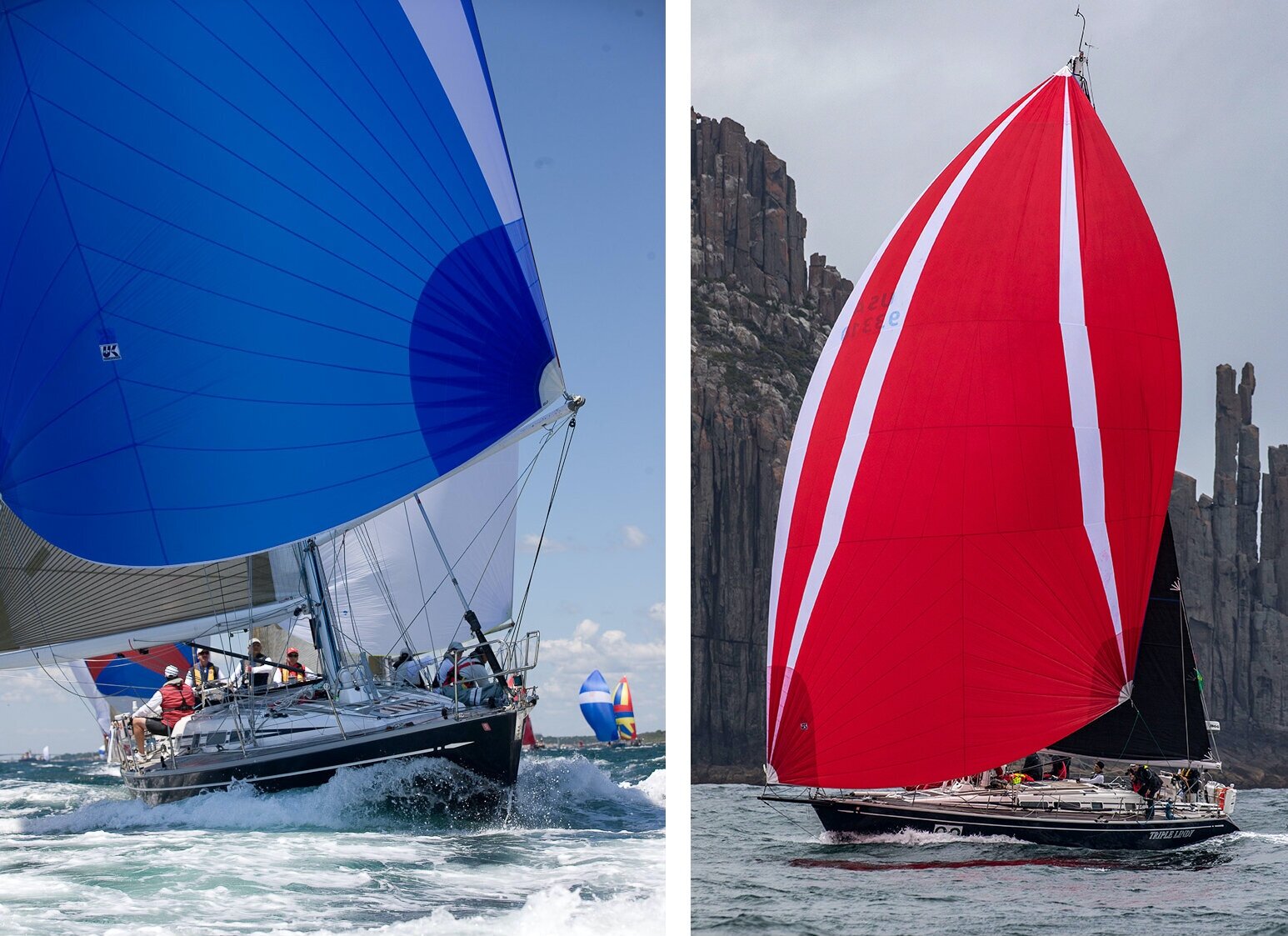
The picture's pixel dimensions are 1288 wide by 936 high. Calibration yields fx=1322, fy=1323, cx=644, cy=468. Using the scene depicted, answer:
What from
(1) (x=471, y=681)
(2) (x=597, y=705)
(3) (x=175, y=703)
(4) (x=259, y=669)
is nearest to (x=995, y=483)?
(2) (x=597, y=705)

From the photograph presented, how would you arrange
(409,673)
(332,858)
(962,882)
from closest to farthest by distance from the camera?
(332,858)
(962,882)
(409,673)

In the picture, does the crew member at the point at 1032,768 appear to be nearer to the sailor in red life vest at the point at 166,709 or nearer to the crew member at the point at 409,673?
the crew member at the point at 409,673

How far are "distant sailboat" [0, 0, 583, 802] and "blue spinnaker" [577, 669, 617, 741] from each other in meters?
1.10

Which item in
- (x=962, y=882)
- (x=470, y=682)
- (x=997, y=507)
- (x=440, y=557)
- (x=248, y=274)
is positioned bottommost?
(x=962, y=882)

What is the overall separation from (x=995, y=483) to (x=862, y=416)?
0.48 metres

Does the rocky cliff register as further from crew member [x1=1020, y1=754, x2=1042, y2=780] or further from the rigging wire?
crew member [x1=1020, y1=754, x2=1042, y2=780]

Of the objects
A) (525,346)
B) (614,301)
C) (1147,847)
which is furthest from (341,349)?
(1147,847)

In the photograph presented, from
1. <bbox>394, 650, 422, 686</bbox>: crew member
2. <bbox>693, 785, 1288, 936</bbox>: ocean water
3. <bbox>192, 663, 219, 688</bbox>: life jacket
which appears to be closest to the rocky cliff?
<bbox>693, 785, 1288, 936</bbox>: ocean water

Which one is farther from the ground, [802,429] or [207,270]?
[207,270]

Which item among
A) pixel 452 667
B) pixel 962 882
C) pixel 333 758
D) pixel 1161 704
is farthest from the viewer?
pixel 452 667

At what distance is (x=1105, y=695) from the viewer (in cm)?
405

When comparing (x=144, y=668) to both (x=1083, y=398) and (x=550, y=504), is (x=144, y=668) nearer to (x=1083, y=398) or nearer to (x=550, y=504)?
(x=550, y=504)

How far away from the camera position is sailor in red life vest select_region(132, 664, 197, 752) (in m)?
5.04

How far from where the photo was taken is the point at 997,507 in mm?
4047
